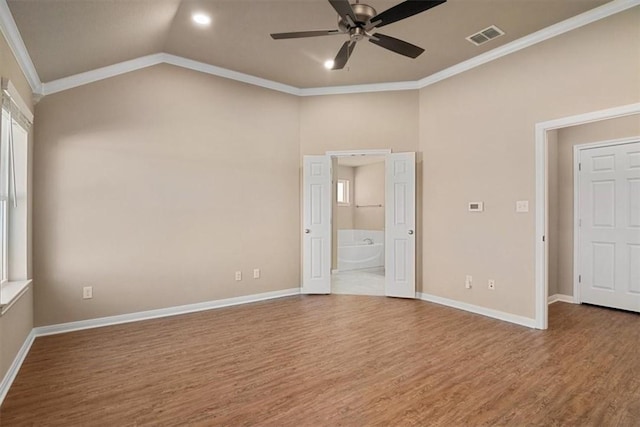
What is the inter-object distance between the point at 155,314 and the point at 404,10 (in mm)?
3947

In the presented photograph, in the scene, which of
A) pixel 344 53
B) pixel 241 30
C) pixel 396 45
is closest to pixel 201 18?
pixel 241 30

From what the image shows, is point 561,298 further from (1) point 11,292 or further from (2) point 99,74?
(2) point 99,74

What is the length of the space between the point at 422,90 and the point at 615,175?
2642mm

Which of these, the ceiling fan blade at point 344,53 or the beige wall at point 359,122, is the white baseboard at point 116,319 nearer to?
the beige wall at point 359,122

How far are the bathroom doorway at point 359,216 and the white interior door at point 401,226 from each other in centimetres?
205

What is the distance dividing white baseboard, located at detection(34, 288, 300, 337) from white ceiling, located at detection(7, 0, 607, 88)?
2.48 meters

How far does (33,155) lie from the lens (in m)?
3.34

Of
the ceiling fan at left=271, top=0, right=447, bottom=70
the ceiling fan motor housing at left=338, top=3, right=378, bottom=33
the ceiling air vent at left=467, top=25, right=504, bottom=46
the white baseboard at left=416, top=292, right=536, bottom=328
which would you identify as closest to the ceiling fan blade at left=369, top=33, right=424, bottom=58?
the ceiling fan at left=271, top=0, right=447, bottom=70

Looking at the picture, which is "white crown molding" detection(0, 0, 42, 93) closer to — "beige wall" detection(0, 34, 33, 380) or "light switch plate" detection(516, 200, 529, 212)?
"beige wall" detection(0, 34, 33, 380)

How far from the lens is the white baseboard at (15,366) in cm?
231

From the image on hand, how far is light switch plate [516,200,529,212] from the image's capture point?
371 cm

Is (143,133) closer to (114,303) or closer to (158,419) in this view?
(114,303)

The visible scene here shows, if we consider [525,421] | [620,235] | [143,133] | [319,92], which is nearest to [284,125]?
[319,92]

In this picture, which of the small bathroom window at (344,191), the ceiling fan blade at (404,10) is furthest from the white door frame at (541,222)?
the small bathroom window at (344,191)
